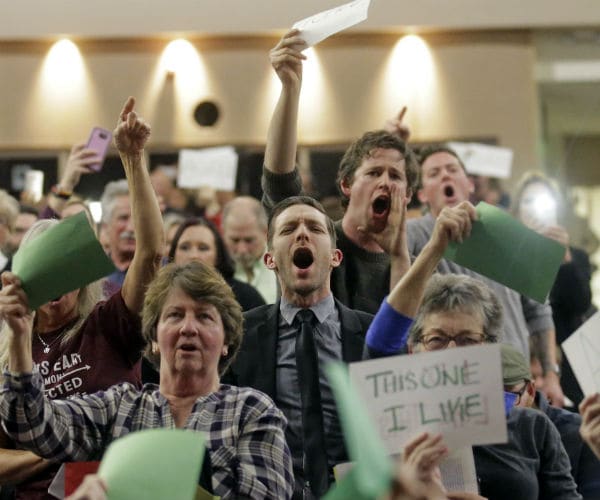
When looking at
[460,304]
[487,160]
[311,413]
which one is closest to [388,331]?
[460,304]

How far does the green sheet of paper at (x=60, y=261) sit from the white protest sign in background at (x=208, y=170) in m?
3.79

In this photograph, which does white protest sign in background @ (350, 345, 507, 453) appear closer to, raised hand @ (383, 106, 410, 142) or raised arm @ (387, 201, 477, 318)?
raised arm @ (387, 201, 477, 318)

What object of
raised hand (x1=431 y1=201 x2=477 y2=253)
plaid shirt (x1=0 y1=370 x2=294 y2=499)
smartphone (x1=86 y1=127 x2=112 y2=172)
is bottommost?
plaid shirt (x1=0 y1=370 x2=294 y2=499)

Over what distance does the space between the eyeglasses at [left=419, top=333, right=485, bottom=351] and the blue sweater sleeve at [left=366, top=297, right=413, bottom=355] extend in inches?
3.9

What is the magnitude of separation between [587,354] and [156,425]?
97 cm

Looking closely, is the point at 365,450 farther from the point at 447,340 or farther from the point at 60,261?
the point at 447,340

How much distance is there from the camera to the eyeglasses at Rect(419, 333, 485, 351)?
10.4ft

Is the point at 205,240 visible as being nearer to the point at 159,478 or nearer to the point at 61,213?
the point at 61,213

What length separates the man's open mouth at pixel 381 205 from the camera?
3.93 metres

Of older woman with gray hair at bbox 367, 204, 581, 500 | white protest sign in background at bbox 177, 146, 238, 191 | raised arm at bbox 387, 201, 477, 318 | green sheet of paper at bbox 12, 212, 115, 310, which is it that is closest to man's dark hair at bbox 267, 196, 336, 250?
older woman with gray hair at bbox 367, 204, 581, 500

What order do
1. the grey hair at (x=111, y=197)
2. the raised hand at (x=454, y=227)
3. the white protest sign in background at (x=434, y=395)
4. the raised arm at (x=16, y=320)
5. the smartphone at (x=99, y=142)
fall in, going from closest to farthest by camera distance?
the white protest sign in background at (x=434, y=395)
the raised arm at (x=16, y=320)
the raised hand at (x=454, y=227)
the smartphone at (x=99, y=142)
the grey hair at (x=111, y=197)

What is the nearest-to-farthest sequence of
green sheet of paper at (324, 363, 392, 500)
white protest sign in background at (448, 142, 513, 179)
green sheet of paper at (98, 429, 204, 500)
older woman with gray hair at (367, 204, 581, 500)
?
green sheet of paper at (324, 363, 392, 500) → green sheet of paper at (98, 429, 204, 500) → older woman with gray hair at (367, 204, 581, 500) → white protest sign in background at (448, 142, 513, 179)

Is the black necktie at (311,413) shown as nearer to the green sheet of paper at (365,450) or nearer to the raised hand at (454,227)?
the raised hand at (454,227)

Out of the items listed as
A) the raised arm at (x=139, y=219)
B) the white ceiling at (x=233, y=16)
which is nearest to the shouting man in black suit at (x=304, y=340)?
the raised arm at (x=139, y=219)
